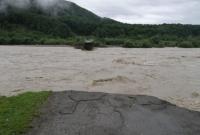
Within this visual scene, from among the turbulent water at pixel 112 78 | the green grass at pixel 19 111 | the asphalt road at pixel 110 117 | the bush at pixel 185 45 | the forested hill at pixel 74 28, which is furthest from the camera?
the forested hill at pixel 74 28

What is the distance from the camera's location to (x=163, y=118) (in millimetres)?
7805

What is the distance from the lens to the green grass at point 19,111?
6.70 m

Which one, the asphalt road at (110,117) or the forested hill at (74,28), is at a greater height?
the asphalt road at (110,117)

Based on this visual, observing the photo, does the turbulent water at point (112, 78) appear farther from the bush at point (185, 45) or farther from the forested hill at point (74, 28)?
the forested hill at point (74, 28)

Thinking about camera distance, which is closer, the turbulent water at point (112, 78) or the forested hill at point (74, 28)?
the turbulent water at point (112, 78)

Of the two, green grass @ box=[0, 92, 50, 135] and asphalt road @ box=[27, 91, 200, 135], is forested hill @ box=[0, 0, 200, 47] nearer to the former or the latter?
asphalt road @ box=[27, 91, 200, 135]

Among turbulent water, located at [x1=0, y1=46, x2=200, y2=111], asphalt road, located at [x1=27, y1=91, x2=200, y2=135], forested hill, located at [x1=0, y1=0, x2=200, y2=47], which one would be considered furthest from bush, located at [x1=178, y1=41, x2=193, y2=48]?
asphalt road, located at [x1=27, y1=91, x2=200, y2=135]

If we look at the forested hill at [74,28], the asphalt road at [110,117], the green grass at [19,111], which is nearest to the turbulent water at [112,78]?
the asphalt road at [110,117]

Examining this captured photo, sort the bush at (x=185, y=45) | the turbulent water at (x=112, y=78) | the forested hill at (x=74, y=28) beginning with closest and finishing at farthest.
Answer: the turbulent water at (x=112, y=78) < the bush at (x=185, y=45) < the forested hill at (x=74, y=28)

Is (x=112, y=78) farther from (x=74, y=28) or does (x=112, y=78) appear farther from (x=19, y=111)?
(x=74, y=28)

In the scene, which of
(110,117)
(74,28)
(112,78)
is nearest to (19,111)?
(110,117)

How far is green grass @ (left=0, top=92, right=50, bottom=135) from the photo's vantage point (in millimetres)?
6703

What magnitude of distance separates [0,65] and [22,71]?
3066 millimetres

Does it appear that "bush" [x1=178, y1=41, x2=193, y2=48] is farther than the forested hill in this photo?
No
